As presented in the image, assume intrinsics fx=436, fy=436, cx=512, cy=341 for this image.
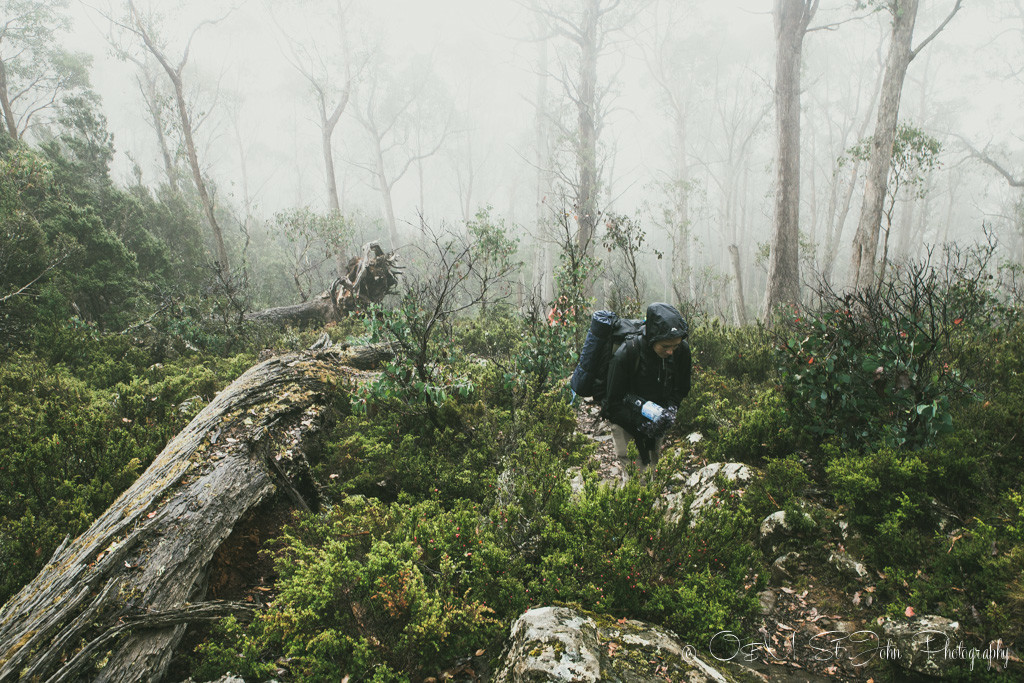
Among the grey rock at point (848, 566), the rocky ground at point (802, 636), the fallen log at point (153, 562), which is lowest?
the rocky ground at point (802, 636)

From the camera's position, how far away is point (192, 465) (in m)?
2.90

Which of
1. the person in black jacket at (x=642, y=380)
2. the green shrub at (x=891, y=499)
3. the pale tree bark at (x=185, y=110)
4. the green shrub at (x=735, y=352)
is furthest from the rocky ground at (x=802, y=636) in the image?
the pale tree bark at (x=185, y=110)

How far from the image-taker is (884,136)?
812 centimetres

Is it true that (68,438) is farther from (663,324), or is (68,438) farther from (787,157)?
(787,157)

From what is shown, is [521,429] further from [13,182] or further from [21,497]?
[13,182]

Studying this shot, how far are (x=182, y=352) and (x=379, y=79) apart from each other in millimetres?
25065

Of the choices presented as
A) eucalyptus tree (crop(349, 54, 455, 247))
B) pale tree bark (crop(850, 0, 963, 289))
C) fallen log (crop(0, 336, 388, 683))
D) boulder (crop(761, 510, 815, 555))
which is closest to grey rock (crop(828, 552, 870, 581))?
boulder (crop(761, 510, 815, 555))

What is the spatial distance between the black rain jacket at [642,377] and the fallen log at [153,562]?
240 cm

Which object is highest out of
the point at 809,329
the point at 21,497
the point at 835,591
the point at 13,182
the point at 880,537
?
the point at 13,182

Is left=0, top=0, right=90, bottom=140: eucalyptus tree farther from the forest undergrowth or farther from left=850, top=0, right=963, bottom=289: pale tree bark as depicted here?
left=850, top=0, right=963, bottom=289: pale tree bark

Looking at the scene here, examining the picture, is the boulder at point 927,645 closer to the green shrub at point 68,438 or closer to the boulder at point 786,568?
the boulder at point 786,568

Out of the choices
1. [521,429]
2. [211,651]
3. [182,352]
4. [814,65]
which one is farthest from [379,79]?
[211,651]

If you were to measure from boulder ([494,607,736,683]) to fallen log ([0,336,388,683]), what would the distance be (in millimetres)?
1488

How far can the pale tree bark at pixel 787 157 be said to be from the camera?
9219 millimetres
